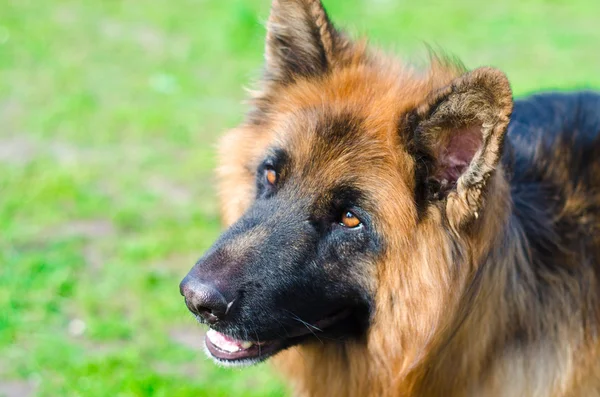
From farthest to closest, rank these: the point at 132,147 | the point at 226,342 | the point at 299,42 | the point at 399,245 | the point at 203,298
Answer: the point at 132,147 < the point at 299,42 < the point at 226,342 < the point at 399,245 < the point at 203,298

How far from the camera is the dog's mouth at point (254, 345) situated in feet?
10.9

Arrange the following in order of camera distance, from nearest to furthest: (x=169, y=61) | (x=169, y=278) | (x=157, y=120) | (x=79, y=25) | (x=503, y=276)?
(x=503, y=276) → (x=169, y=278) → (x=157, y=120) → (x=169, y=61) → (x=79, y=25)

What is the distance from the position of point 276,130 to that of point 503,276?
127 centimetres

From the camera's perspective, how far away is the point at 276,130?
3.54 meters

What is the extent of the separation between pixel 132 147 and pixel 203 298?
465 cm

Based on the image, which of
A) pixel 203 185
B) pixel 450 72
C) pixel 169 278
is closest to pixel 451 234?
pixel 450 72

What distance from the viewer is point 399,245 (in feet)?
10.5

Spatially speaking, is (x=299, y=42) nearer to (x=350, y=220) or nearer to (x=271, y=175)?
(x=271, y=175)

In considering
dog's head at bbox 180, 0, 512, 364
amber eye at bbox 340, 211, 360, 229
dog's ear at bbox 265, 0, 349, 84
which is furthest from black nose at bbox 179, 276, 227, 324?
dog's ear at bbox 265, 0, 349, 84

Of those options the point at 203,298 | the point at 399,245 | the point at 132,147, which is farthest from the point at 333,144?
the point at 132,147

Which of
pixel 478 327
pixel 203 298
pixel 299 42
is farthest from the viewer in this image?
pixel 299 42

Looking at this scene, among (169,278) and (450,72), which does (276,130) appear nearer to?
(450,72)

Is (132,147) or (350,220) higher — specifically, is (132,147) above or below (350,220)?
below

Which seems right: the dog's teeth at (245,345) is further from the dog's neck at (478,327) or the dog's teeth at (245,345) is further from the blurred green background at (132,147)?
the blurred green background at (132,147)
